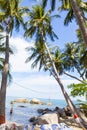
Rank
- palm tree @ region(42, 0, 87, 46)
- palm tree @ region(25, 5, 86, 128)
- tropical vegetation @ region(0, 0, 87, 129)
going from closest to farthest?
1. palm tree @ region(42, 0, 87, 46)
2. tropical vegetation @ region(0, 0, 87, 129)
3. palm tree @ region(25, 5, 86, 128)

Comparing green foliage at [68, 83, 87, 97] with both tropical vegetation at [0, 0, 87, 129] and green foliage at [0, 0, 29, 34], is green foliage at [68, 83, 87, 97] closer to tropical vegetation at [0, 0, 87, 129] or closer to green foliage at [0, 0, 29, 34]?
tropical vegetation at [0, 0, 87, 129]

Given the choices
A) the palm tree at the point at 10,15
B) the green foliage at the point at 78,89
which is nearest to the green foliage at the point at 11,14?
the palm tree at the point at 10,15

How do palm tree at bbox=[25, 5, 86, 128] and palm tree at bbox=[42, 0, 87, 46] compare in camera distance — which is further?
palm tree at bbox=[25, 5, 86, 128]

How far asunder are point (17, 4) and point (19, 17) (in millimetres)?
1326

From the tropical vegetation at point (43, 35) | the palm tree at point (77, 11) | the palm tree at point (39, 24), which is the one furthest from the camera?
the palm tree at point (39, 24)

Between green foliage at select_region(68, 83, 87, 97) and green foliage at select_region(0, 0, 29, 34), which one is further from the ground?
green foliage at select_region(0, 0, 29, 34)

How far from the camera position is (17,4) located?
27.9m

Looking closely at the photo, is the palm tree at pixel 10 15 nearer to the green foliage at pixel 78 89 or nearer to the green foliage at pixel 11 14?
the green foliage at pixel 11 14

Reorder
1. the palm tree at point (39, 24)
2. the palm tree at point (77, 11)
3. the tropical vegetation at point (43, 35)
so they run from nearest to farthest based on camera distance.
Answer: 1. the palm tree at point (77, 11)
2. the tropical vegetation at point (43, 35)
3. the palm tree at point (39, 24)

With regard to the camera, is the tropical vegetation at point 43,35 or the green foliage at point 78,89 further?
the green foliage at point 78,89

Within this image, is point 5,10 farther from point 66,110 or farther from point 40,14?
point 66,110

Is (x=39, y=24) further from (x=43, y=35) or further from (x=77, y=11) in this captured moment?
(x=77, y=11)

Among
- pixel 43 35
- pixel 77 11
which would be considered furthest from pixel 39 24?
pixel 77 11

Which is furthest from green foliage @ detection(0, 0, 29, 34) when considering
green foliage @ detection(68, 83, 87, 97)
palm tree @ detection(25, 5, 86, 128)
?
green foliage @ detection(68, 83, 87, 97)
